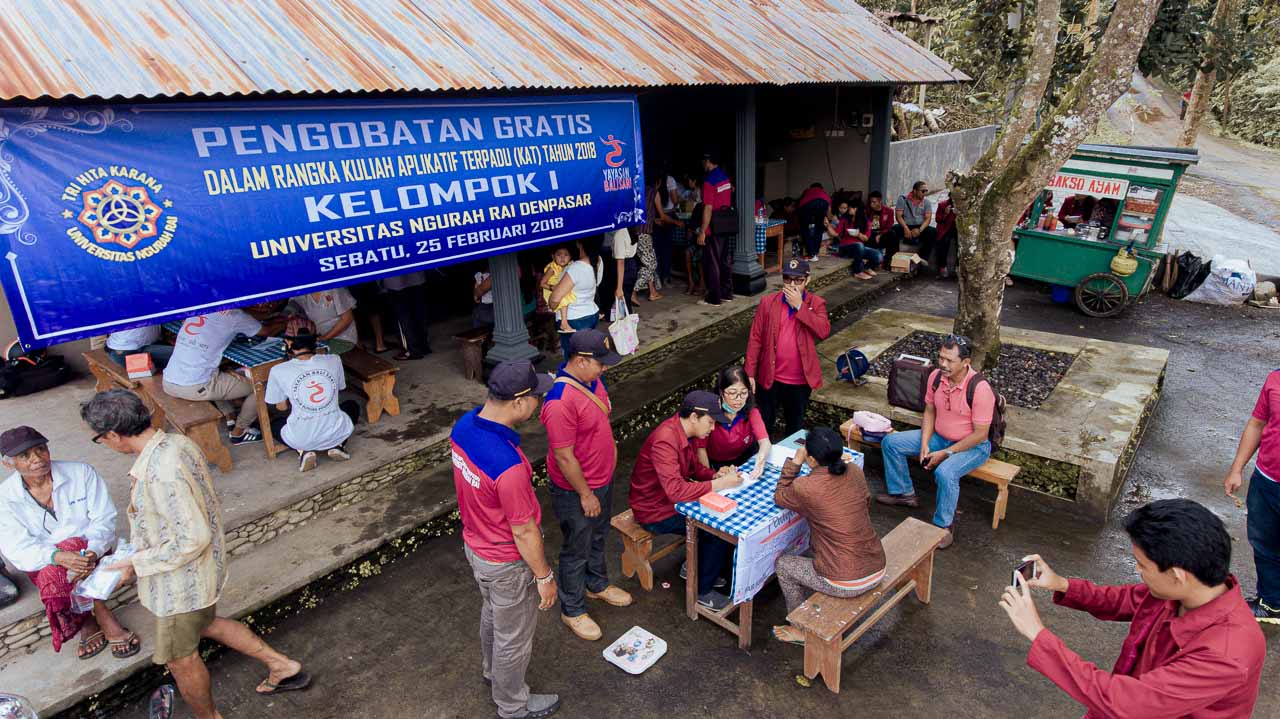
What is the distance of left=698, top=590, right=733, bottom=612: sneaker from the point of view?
15.1ft

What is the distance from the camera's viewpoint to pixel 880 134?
14508mm

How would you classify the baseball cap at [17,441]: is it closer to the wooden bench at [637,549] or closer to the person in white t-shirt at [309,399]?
the person in white t-shirt at [309,399]

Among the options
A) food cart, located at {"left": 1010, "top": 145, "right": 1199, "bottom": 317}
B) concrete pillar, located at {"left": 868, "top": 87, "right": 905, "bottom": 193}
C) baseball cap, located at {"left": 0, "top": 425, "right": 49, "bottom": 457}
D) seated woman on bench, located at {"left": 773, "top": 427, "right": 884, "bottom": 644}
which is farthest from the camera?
concrete pillar, located at {"left": 868, "top": 87, "right": 905, "bottom": 193}

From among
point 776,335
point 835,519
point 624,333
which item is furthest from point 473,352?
point 835,519

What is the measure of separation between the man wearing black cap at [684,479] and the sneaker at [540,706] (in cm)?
114

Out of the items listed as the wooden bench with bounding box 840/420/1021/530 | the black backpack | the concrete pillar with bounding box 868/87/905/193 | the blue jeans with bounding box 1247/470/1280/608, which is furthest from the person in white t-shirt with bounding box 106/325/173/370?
the concrete pillar with bounding box 868/87/905/193

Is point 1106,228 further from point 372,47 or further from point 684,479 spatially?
point 372,47

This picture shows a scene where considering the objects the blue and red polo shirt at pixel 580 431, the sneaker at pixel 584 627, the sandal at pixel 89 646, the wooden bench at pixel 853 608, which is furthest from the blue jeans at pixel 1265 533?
the sandal at pixel 89 646

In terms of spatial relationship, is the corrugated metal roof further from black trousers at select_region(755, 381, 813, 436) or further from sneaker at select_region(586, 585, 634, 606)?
sneaker at select_region(586, 585, 634, 606)

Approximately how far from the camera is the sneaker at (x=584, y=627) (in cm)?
453

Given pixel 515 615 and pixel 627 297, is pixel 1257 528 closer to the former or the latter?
pixel 515 615

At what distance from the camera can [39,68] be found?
4.14 m

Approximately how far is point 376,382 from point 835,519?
182 inches

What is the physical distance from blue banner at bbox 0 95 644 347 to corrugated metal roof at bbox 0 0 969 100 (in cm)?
30
